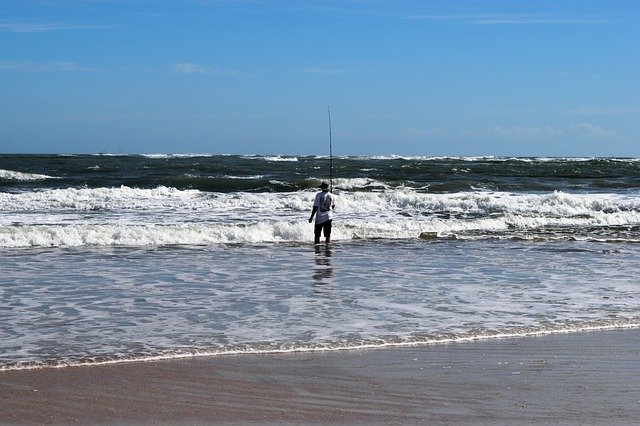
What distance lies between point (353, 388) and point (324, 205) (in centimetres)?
1021

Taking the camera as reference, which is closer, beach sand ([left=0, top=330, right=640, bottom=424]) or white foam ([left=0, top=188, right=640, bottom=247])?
beach sand ([left=0, top=330, right=640, bottom=424])

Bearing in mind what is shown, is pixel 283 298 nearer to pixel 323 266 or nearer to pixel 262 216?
pixel 323 266

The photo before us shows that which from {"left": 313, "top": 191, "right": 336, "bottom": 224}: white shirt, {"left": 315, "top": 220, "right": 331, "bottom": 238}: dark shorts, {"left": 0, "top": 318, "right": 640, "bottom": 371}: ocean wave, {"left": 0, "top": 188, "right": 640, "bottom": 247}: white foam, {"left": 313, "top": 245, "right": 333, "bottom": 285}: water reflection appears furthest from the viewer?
{"left": 0, "top": 188, "right": 640, "bottom": 247}: white foam

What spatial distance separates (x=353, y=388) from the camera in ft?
19.2

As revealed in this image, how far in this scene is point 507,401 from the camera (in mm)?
5500

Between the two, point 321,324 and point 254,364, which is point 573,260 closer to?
point 321,324

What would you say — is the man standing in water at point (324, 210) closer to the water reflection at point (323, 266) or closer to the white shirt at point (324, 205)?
the white shirt at point (324, 205)

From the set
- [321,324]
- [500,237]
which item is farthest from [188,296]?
[500,237]

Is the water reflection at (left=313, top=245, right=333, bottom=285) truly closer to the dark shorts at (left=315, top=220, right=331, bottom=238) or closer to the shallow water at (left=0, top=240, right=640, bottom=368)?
the shallow water at (left=0, top=240, right=640, bottom=368)

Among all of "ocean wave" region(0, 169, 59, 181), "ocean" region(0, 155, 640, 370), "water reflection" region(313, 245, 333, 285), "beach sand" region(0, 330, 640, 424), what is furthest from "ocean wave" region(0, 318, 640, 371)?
"ocean wave" region(0, 169, 59, 181)

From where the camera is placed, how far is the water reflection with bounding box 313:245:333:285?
1132 centimetres

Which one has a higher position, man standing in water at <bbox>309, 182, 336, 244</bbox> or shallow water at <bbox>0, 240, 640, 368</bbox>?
man standing in water at <bbox>309, 182, 336, 244</bbox>

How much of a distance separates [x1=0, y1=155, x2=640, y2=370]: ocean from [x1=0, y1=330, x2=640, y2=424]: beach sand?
465 millimetres

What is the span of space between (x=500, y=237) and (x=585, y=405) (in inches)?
512
